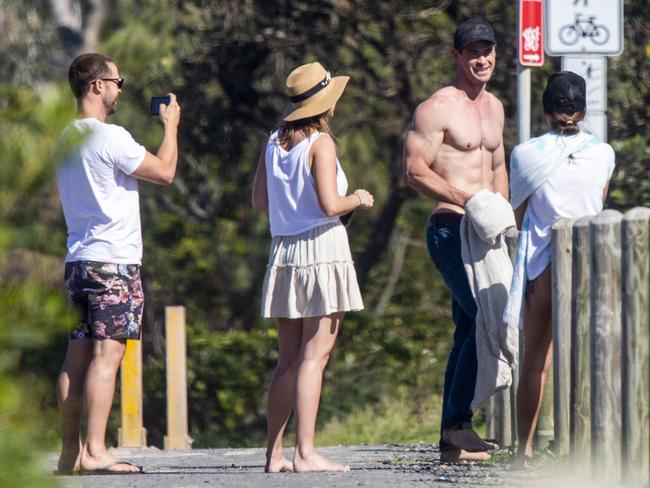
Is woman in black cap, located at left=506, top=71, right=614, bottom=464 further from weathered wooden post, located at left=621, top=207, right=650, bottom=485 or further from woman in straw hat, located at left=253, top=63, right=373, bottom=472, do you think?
weathered wooden post, located at left=621, top=207, right=650, bottom=485

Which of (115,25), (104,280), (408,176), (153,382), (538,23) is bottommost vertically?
(153,382)

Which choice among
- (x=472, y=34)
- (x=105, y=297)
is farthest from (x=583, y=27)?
(x=105, y=297)

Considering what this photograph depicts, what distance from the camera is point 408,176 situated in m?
6.47

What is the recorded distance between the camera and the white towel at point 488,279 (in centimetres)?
613

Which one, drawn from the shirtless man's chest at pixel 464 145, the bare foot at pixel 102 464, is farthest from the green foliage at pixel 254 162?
the bare foot at pixel 102 464

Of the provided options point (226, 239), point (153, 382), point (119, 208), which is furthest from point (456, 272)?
point (226, 239)

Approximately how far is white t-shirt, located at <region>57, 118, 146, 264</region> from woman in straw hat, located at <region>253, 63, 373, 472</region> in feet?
1.98

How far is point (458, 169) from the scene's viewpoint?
21.4 feet

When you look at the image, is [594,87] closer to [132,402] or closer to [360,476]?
[360,476]

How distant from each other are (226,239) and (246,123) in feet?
12.8

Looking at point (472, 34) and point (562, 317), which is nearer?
point (562, 317)

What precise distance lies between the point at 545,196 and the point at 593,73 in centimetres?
209

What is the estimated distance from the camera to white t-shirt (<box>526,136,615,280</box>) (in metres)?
5.80

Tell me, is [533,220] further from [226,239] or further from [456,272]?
[226,239]
